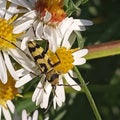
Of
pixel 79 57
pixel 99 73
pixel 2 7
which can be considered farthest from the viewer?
pixel 99 73

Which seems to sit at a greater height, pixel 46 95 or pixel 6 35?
pixel 6 35

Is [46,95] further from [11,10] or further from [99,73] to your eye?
[99,73]

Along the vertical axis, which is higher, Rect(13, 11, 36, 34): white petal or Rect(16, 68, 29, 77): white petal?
Rect(13, 11, 36, 34): white petal

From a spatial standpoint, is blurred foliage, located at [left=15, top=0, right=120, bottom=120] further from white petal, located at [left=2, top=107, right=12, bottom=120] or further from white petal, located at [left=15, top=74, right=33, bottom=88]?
white petal, located at [left=15, top=74, right=33, bottom=88]

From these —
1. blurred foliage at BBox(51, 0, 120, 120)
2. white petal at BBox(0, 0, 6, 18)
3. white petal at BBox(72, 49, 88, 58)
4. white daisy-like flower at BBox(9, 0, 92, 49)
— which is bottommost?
blurred foliage at BBox(51, 0, 120, 120)

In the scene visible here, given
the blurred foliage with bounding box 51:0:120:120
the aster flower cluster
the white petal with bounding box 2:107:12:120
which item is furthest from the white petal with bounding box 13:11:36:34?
the blurred foliage with bounding box 51:0:120:120

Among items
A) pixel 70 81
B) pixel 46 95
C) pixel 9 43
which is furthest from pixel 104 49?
pixel 9 43

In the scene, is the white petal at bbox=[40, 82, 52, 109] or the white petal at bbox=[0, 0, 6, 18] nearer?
the white petal at bbox=[0, 0, 6, 18]
